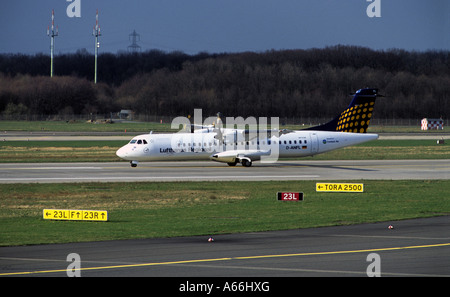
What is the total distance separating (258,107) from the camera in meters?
144

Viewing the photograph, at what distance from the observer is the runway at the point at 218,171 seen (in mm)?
42109

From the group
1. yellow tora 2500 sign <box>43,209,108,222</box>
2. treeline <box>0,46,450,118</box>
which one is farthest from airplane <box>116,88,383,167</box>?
treeline <box>0,46,450,118</box>

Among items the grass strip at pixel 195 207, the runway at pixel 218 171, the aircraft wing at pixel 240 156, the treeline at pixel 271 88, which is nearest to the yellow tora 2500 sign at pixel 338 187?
the grass strip at pixel 195 207

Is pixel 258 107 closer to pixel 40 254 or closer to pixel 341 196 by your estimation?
pixel 341 196

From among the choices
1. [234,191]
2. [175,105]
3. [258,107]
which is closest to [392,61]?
[258,107]

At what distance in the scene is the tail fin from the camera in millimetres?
51656

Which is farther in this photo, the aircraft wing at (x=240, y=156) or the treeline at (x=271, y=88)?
the treeline at (x=271, y=88)

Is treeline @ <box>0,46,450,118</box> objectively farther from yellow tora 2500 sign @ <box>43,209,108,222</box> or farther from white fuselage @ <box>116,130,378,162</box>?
yellow tora 2500 sign @ <box>43,209,108,222</box>

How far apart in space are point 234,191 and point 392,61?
144788mm

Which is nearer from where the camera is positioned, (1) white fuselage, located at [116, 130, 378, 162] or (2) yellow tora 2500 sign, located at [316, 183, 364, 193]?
(2) yellow tora 2500 sign, located at [316, 183, 364, 193]

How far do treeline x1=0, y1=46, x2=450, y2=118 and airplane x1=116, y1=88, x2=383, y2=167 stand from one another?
87.4 m

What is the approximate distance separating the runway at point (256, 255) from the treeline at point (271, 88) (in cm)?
11725

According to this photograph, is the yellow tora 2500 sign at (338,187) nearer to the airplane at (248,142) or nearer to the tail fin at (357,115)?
the airplane at (248,142)

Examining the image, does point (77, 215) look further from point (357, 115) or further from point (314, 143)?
point (357, 115)
